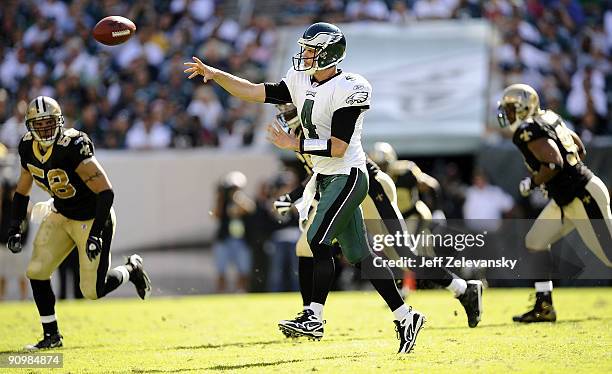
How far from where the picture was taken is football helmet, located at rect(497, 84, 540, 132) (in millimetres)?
8078

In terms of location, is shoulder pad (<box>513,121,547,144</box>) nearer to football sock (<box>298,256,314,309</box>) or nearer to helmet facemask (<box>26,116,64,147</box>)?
football sock (<box>298,256,314,309</box>)

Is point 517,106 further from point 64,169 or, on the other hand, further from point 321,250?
point 64,169

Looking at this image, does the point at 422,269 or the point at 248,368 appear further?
the point at 422,269

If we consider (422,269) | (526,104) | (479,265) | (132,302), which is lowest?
(132,302)

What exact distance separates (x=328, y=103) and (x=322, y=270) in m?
1.07

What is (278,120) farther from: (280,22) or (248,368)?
(280,22)

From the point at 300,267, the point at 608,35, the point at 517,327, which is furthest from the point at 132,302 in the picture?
the point at 608,35

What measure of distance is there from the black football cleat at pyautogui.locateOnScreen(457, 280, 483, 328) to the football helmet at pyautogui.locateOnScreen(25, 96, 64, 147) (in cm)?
309

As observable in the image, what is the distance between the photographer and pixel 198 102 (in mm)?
15172

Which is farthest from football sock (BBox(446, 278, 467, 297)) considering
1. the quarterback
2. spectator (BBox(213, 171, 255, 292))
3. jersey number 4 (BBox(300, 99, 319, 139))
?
spectator (BBox(213, 171, 255, 292))

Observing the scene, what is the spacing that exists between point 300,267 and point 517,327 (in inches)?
64.7

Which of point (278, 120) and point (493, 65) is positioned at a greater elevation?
point (278, 120)

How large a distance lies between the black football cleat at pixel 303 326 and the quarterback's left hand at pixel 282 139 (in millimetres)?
1111

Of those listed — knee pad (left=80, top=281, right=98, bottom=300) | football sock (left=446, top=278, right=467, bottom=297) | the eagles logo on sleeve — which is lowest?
football sock (left=446, top=278, right=467, bottom=297)
